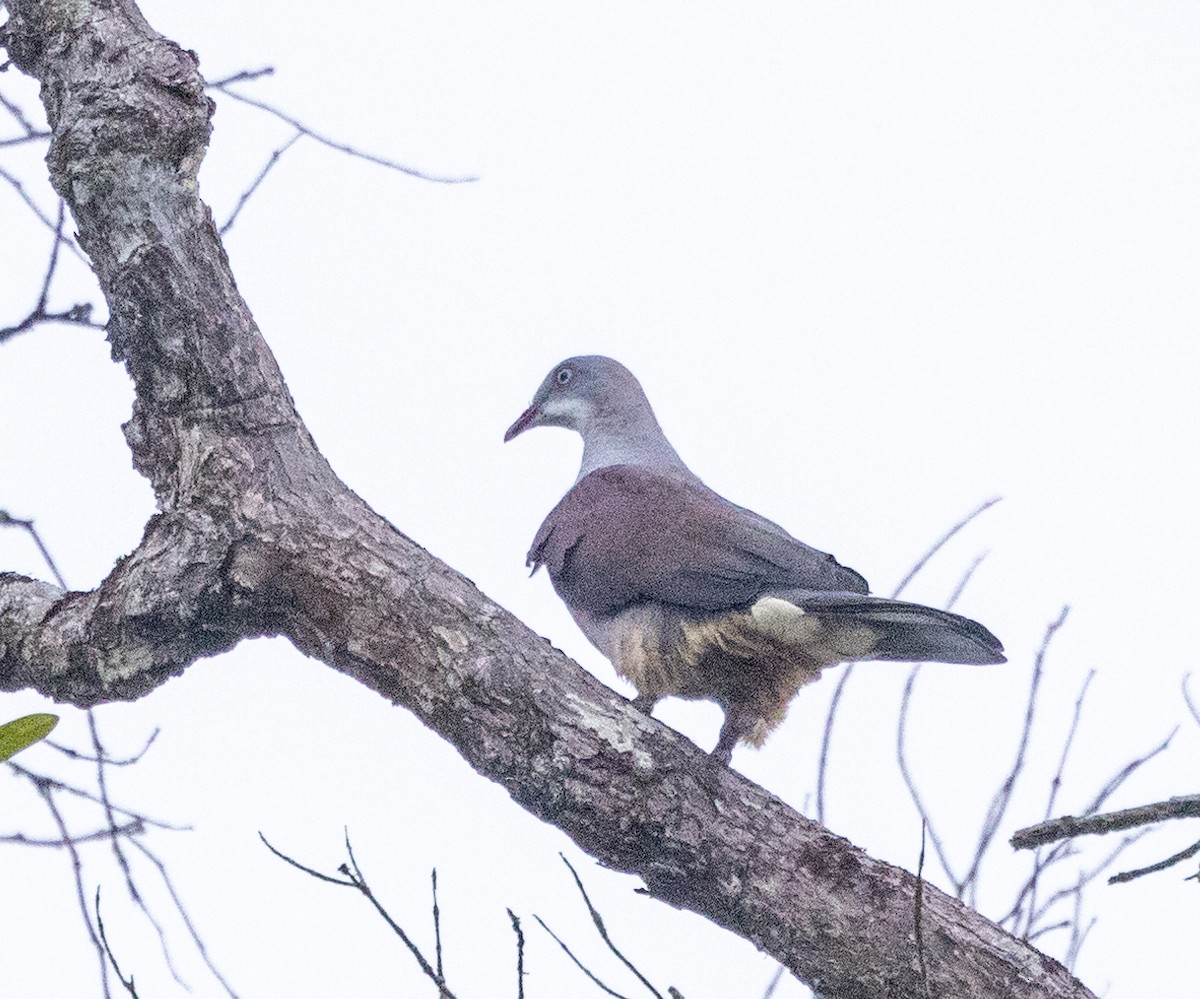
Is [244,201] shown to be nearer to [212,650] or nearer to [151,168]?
[151,168]

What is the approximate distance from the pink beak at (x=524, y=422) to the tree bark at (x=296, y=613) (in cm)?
226

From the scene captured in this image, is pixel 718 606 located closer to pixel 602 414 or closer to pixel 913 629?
pixel 913 629

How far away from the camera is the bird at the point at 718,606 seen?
10.1 feet

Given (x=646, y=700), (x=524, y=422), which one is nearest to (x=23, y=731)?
(x=646, y=700)

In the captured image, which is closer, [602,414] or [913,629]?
[913,629]

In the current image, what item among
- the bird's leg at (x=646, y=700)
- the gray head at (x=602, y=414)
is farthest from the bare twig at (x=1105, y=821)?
the gray head at (x=602, y=414)

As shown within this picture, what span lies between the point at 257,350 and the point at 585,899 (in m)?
1.32

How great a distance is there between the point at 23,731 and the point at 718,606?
57.9 inches

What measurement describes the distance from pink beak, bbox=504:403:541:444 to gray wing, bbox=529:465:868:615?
53.3 inches

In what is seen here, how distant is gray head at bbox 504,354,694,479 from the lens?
14.6 feet

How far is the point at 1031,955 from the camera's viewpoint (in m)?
2.45

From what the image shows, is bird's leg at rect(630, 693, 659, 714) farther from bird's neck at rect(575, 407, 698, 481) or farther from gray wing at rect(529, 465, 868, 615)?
bird's neck at rect(575, 407, 698, 481)

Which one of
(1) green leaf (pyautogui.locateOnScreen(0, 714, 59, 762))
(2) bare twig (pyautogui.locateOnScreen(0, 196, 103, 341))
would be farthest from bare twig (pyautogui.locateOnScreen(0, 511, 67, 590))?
(1) green leaf (pyautogui.locateOnScreen(0, 714, 59, 762))

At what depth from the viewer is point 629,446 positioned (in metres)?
4.48
